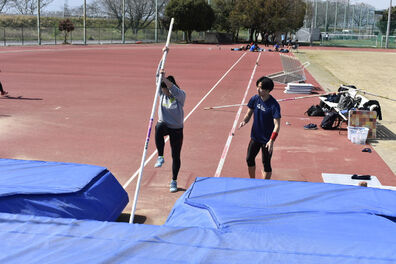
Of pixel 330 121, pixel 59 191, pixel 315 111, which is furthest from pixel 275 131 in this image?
pixel 315 111

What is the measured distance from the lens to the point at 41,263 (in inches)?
151

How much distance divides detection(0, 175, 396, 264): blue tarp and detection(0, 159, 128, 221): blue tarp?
2.57ft

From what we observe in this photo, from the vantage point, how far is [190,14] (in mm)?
70375

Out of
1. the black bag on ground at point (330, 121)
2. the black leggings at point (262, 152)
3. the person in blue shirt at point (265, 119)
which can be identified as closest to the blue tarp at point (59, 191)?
the black leggings at point (262, 152)

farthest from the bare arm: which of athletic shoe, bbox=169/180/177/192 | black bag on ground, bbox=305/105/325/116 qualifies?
black bag on ground, bbox=305/105/325/116

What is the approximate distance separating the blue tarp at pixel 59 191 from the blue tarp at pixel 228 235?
783mm

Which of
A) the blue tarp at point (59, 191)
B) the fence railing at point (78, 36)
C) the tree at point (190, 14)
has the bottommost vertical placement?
the blue tarp at point (59, 191)

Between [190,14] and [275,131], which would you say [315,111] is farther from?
[190,14]

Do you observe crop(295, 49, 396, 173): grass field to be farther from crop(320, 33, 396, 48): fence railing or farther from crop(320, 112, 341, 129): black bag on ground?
crop(320, 33, 396, 48): fence railing

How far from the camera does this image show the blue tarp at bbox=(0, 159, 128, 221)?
17.5ft

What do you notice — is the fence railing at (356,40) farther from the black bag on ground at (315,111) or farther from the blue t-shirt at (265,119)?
the blue t-shirt at (265,119)

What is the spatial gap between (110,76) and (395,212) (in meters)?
21.5

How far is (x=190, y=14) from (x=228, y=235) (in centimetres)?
6906

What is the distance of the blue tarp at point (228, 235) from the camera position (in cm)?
390
